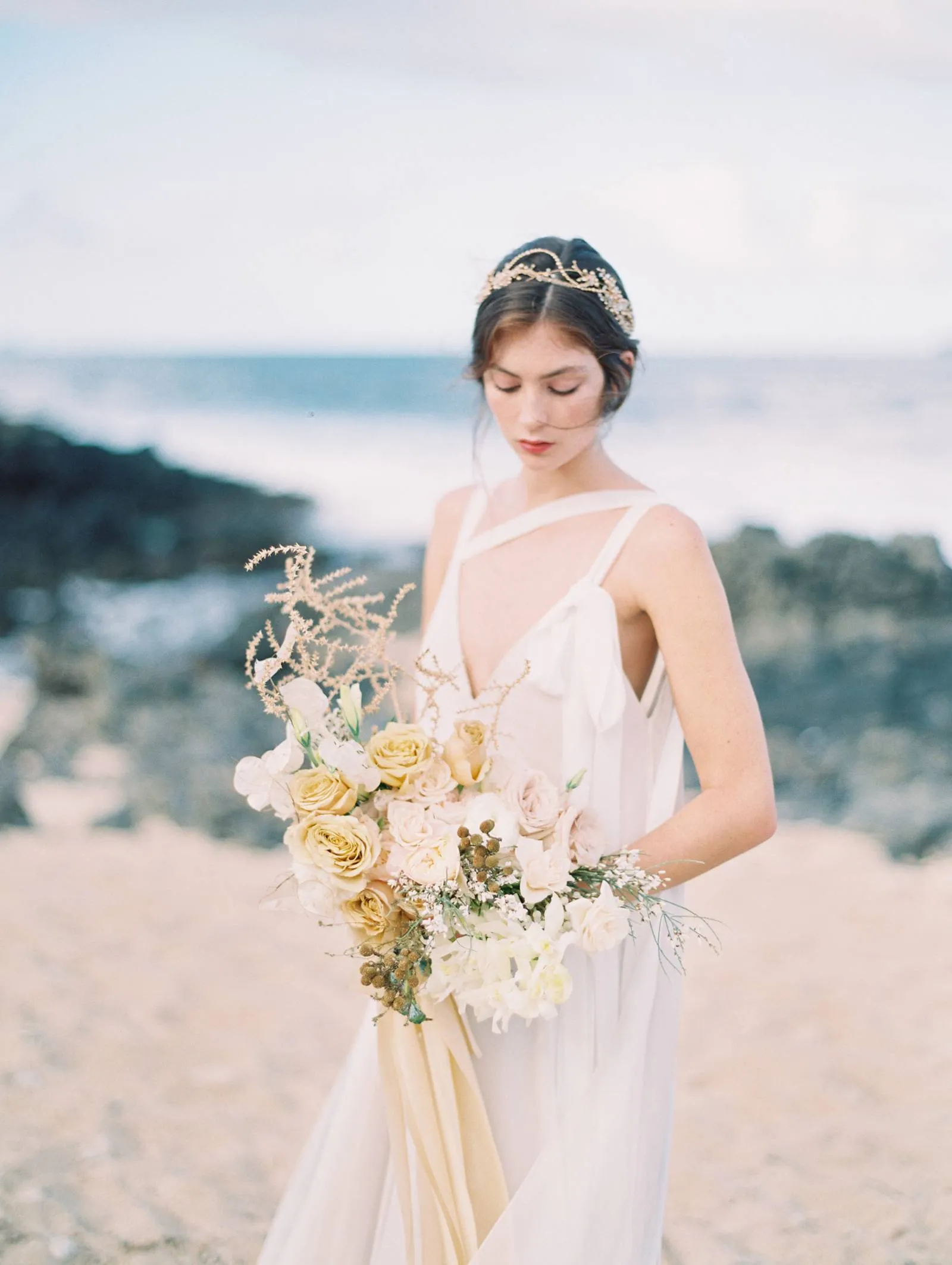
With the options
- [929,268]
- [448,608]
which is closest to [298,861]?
[448,608]

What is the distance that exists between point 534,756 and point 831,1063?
3243mm

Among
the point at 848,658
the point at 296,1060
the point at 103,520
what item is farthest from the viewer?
the point at 103,520

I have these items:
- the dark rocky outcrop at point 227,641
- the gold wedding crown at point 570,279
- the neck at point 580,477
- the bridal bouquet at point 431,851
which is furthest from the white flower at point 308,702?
the dark rocky outcrop at point 227,641

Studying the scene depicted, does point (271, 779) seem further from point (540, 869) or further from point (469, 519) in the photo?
point (469, 519)

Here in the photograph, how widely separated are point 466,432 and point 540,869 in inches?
807

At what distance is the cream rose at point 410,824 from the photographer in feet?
5.33

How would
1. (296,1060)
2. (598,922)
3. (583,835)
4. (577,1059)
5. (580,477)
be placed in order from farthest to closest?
(296,1060), (580,477), (577,1059), (583,835), (598,922)

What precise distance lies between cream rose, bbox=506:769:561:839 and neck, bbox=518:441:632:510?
620 mm

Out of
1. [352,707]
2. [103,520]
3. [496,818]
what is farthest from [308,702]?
[103,520]

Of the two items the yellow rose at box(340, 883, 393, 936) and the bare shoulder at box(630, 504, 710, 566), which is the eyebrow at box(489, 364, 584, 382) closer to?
the bare shoulder at box(630, 504, 710, 566)

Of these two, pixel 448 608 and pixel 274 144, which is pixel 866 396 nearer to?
Answer: pixel 274 144

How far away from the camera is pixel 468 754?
5.55 ft

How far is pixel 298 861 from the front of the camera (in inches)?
64.5

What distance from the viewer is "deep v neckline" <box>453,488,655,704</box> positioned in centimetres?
198
